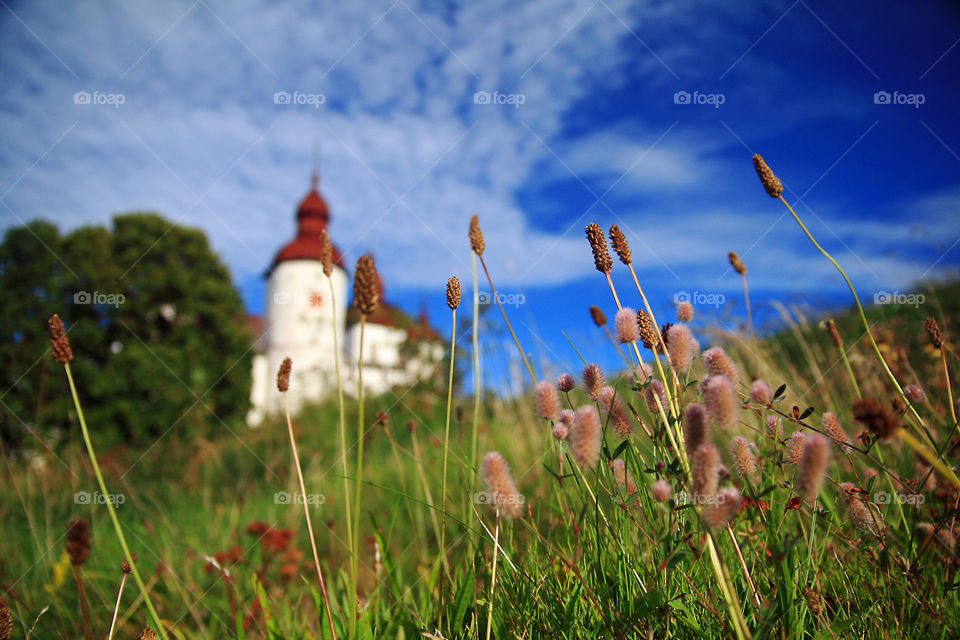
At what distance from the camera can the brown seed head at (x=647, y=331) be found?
1.23 metres

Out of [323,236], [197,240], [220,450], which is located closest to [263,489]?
[220,450]

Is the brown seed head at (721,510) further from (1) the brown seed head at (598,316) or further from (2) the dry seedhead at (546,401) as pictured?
(1) the brown seed head at (598,316)

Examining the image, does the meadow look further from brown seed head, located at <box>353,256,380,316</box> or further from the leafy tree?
the leafy tree

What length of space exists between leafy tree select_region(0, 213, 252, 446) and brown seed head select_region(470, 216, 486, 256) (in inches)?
541

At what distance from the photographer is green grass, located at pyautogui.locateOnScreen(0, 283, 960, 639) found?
1.26m

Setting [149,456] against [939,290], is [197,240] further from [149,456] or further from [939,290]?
[939,290]

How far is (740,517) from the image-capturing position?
1.68 meters

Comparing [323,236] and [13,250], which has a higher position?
[13,250]

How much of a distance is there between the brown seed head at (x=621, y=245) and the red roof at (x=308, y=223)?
38.3 metres

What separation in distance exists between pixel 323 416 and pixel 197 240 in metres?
12.8

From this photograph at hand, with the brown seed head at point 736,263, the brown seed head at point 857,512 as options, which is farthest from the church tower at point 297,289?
the brown seed head at point 857,512

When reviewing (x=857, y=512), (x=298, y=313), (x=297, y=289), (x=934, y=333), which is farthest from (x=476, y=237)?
(x=297, y=289)

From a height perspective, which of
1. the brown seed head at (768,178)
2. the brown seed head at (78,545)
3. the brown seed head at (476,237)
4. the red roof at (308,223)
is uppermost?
the red roof at (308,223)

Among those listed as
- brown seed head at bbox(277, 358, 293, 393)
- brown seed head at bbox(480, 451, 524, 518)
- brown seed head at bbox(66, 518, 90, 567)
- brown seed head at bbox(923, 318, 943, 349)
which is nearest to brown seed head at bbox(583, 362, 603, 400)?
brown seed head at bbox(480, 451, 524, 518)
